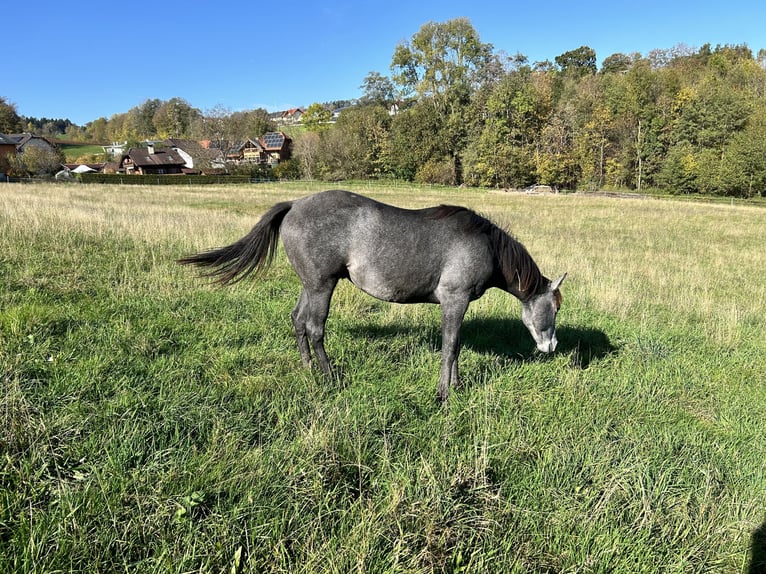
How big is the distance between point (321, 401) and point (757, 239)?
23.5 metres

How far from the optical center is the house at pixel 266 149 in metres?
99.1

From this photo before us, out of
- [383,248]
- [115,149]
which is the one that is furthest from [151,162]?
[383,248]

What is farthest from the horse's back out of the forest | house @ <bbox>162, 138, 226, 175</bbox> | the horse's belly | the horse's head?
house @ <bbox>162, 138, 226, 175</bbox>

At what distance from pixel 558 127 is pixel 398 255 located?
208ft

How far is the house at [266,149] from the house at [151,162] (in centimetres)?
1246

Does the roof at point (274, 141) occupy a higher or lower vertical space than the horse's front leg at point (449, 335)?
higher

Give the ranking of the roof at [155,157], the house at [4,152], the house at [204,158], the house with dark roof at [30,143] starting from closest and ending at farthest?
the house at [4,152] → the house with dark roof at [30,143] → the house at [204,158] → the roof at [155,157]

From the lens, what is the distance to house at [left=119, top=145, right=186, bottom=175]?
85375mm

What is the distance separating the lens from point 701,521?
2885 mm

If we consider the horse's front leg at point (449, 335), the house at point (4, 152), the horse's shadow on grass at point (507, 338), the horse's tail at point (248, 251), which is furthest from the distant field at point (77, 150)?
the horse's front leg at point (449, 335)

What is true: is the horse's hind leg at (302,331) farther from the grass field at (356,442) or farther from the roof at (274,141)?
the roof at (274,141)

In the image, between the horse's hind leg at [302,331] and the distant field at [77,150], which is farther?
the distant field at [77,150]

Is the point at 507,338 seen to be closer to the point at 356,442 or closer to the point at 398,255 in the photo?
the point at 398,255

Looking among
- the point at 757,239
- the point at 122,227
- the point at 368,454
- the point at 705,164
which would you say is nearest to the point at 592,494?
the point at 368,454
